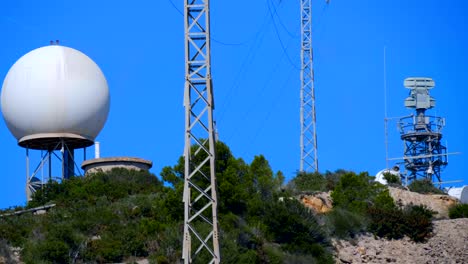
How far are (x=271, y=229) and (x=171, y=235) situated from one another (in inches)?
206

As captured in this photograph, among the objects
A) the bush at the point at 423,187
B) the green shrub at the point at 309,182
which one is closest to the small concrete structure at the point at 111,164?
the green shrub at the point at 309,182

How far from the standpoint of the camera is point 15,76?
55.4 m

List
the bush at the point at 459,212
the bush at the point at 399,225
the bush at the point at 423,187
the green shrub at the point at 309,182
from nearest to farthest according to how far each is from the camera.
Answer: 1. the bush at the point at 399,225
2. the bush at the point at 459,212
3. the green shrub at the point at 309,182
4. the bush at the point at 423,187

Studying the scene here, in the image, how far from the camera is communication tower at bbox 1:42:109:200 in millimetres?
54125

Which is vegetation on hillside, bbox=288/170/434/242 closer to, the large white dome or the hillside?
the hillside

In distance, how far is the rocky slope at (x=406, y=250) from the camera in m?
44.1

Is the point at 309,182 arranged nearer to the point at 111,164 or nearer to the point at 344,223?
the point at 344,223

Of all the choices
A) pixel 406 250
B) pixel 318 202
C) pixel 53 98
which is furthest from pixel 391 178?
pixel 53 98

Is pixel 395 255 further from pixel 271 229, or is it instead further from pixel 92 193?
pixel 92 193

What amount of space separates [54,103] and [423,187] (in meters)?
17.4

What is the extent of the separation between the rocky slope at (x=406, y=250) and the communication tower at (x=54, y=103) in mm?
15451

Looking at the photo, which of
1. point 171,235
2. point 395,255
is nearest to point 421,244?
point 395,255

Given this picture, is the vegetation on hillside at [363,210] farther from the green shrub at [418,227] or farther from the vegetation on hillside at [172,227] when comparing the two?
the vegetation on hillside at [172,227]

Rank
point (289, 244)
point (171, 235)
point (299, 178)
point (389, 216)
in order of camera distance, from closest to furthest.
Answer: point (171, 235) → point (289, 244) → point (389, 216) → point (299, 178)
